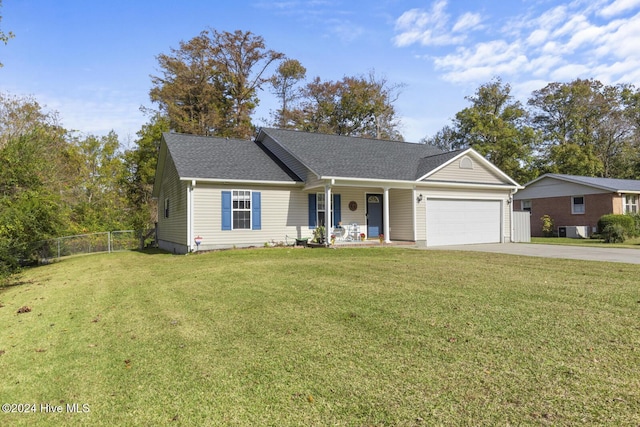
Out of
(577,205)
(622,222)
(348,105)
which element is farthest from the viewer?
(348,105)

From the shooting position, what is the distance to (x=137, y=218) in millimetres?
25719

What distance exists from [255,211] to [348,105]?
2187 cm

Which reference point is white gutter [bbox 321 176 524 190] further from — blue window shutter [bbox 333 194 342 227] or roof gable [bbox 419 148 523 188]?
blue window shutter [bbox 333 194 342 227]

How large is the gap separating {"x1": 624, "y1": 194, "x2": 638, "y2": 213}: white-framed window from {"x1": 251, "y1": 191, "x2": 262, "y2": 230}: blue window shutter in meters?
23.8

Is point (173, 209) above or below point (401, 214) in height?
above

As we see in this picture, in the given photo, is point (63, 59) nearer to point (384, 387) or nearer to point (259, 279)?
point (259, 279)

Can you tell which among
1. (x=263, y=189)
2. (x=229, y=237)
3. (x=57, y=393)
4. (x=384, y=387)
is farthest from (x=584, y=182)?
(x=57, y=393)

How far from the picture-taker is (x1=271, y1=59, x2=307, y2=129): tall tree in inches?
1329

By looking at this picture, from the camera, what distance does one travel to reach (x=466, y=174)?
56.1 ft

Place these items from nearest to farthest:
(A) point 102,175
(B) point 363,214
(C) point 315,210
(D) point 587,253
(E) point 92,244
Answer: (D) point 587,253 < (C) point 315,210 < (B) point 363,214 < (E) point 92,244 < (A) point 102,175

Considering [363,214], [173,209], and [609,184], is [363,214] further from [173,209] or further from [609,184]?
[609,184]

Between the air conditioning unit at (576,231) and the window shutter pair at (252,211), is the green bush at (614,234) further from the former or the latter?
the window shutter pair at (252,211)

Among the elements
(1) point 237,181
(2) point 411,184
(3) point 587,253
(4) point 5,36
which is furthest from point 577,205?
(4) point 5,36

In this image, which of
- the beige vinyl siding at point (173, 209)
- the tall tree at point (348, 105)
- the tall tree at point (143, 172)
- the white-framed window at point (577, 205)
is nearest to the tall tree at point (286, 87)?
the tall tree at point (348, 105)
